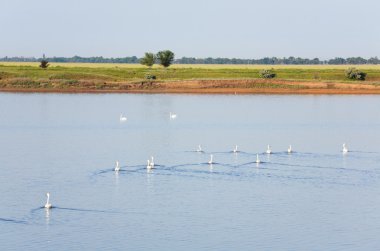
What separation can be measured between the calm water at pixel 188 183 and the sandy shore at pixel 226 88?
33900 mm

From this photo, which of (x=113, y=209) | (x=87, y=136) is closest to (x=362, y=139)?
(x=87, y=136)

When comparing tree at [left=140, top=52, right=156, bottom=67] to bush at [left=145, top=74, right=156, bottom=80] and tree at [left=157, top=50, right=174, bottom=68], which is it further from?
bush at [left=145, top=74, right=156, bottom=80]

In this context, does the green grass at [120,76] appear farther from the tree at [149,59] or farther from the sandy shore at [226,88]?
the tree at [149,59]

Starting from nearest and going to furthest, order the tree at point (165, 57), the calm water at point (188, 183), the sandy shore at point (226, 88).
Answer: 1. the calm water at point (188, 183)
2. the sandy shore at point (226, 88)
3. the tree at point (165, 57)

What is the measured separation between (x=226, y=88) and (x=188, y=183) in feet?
233

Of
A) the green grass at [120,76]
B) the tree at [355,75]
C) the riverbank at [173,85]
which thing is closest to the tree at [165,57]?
the green grass at [120,76]

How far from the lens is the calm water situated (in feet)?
101

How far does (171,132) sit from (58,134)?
7.87m

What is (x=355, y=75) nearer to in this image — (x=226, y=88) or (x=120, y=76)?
(x=226, y=88)

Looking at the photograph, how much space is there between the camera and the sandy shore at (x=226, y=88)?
109312mm

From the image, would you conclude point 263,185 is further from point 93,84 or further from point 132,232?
point 93,84

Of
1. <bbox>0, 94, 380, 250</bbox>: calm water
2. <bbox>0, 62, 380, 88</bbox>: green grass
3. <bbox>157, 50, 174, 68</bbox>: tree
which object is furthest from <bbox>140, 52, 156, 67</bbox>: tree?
<bbox>0, 94, 380, 250</bbox>: calm water

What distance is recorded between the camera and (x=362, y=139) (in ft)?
196

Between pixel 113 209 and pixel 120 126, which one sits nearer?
pixel 113 209
